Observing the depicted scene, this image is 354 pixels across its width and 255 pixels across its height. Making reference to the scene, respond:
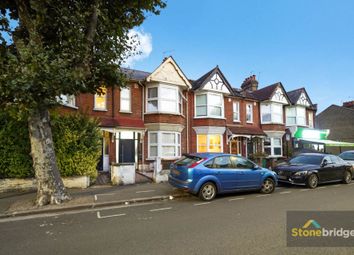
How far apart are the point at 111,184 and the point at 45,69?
674 cm

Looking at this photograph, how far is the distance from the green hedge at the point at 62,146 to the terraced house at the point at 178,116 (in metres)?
2.71

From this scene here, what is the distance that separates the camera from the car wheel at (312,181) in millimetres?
11516

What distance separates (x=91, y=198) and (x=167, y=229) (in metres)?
4.20

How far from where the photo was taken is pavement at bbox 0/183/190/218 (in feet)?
24.5

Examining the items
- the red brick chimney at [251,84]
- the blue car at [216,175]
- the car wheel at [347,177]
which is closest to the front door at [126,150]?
the blue car at [216,175]

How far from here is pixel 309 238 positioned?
519cm

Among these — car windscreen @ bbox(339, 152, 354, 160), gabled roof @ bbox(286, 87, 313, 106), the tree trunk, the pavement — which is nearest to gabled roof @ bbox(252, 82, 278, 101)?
gabled roof @ bbox(286, 87, 313, 106)

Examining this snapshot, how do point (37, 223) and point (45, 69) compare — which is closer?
point (37, 223)

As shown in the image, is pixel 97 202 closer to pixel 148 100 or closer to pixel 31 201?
pixel 31 201

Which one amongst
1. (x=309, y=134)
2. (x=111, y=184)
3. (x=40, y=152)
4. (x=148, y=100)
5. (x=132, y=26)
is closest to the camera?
(x=40, y=152)

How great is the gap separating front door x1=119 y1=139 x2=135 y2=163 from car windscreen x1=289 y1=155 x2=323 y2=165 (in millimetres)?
9665

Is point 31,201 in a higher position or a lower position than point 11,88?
lower

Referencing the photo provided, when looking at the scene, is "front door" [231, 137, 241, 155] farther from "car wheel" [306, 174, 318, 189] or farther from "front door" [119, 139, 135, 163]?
"car wheel" [306, 174, 318, 189]

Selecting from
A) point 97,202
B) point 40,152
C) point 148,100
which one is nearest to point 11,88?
point 40,152
